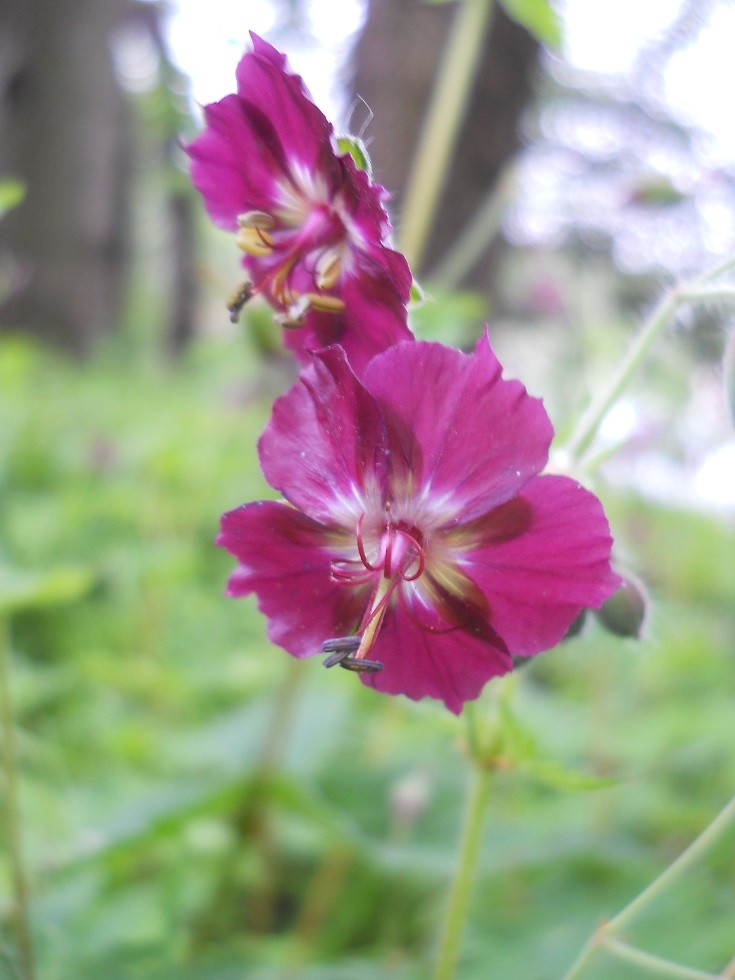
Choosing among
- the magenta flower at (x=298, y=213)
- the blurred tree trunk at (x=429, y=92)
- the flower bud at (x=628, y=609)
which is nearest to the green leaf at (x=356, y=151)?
the magenta flower at (x=298, y=213)

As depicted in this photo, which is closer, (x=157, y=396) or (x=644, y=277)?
(x=644, y=277)

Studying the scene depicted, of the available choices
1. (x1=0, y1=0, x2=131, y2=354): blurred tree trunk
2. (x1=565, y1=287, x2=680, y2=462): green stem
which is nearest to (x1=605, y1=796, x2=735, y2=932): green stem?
(x1=565, y1=287, x2=680, y2=462): green stem

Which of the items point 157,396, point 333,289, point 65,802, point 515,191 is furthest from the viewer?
point 157,396

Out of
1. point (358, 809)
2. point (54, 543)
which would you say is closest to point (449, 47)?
point (54, 543)

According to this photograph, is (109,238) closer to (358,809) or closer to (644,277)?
(644,277)

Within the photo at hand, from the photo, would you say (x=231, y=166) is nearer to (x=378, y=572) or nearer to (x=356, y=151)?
(x=356, y=151)

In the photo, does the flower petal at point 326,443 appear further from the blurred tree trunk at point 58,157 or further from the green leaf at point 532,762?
the blurred tree trunk at point 58,157

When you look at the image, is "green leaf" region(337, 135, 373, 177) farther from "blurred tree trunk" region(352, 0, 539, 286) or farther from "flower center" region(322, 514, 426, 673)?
"blurred tree trunk" region(352, 0, 539, 286)

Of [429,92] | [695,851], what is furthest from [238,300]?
[429,92]
